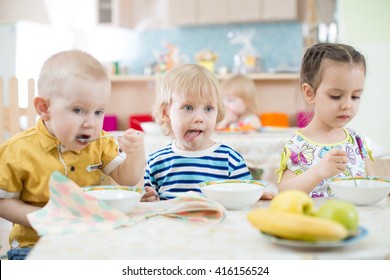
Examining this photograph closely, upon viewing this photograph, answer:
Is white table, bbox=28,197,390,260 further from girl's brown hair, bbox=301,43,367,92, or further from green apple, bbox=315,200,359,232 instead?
girl's brown hair, bbox=301,43,367,92

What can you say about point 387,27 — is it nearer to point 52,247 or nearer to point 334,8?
point 334,8

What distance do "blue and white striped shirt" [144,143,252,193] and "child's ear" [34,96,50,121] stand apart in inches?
13.9

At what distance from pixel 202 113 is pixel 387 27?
2205 millimetres

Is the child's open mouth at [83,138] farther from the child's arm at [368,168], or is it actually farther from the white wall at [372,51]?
the white wall at [372,51]

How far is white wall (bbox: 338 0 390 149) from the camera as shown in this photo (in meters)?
2.86

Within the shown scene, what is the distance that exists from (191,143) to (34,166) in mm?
404

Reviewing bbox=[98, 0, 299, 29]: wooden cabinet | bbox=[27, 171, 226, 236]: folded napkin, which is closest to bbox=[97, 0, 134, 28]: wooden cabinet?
bbox=[98, 0, 299, 29]: wooden cabinet

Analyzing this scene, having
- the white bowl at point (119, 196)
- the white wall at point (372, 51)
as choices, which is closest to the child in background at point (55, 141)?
the white bowl at point (119, 196)

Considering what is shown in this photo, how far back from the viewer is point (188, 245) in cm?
70

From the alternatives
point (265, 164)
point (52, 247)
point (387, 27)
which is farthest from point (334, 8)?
point (52, 247)

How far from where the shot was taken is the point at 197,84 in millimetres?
1316

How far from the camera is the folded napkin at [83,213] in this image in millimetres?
777

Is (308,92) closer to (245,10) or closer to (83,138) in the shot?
(83,138)

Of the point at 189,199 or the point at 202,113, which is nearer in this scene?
the point at 189,199
